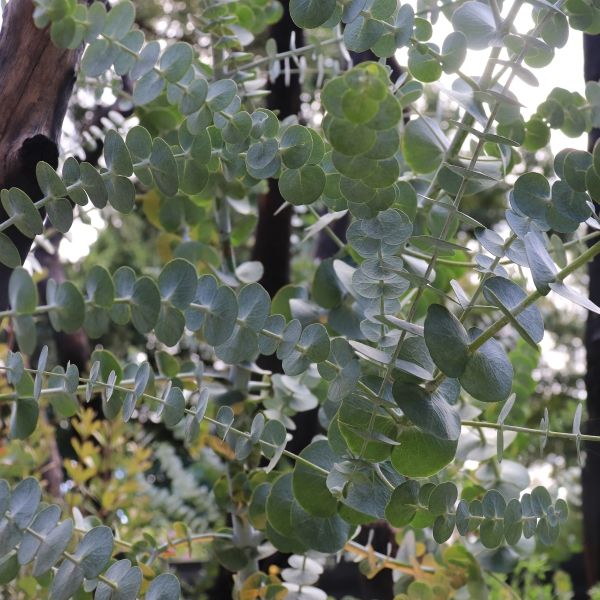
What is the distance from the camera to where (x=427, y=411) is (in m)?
0.30

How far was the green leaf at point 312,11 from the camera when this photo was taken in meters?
0.30

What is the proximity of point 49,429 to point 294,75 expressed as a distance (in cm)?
49

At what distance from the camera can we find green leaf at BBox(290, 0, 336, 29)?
0.30 metres

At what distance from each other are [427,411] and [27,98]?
11.0 inches

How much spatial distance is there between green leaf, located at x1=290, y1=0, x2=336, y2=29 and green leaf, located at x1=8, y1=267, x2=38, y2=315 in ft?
0.48

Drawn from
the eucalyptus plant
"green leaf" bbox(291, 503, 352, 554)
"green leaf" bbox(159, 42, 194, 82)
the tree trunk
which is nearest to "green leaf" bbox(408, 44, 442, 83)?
the eucalyptus plant

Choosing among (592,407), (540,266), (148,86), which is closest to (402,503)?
(540,266)

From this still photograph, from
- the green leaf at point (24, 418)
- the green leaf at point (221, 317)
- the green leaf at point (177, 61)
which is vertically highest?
the green leaf at point (177, 61)

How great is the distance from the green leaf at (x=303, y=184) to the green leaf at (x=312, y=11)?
0.22 feet

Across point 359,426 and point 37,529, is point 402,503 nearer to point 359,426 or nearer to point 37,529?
point 359,426

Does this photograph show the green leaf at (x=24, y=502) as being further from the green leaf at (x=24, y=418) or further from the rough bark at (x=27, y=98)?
the rough bark at (x=27, y=98)

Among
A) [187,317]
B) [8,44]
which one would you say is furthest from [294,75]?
[187,317]

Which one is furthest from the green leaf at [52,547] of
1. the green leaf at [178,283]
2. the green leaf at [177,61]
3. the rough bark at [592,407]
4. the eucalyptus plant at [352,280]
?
the rough bark at [592,407]

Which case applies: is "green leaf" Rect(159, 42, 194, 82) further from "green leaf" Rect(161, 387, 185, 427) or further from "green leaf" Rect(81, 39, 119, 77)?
"green leaf" Rect(161, 387, 185, 427)
